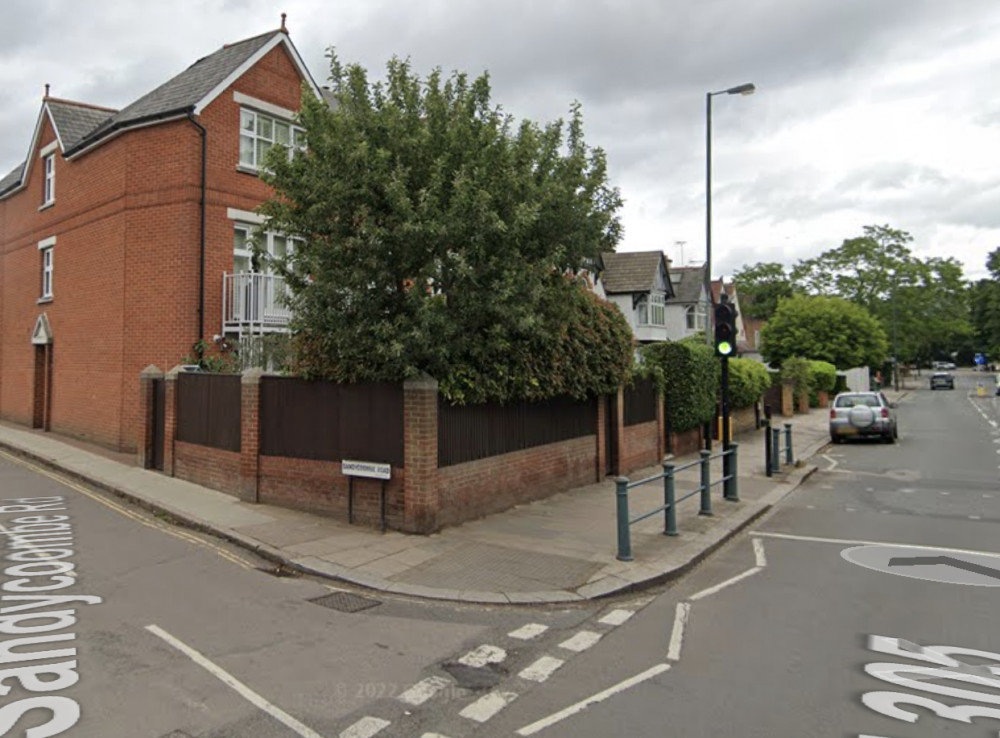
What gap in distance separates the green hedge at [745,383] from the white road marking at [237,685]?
61.1 ft

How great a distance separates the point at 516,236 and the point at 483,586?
4310 millimetres

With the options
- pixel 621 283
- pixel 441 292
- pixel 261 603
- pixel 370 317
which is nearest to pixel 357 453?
pixel 370 317

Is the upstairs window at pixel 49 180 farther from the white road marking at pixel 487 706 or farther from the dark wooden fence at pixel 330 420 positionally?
the white road marking at pixel 487 706

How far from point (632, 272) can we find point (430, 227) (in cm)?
3817

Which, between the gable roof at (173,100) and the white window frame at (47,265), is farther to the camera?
the white window frame at (47,265)

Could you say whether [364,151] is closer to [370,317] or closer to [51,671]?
[370,317]

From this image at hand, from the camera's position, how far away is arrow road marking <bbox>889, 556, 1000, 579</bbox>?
719 centimetres

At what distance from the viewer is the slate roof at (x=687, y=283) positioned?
51141 millimetres

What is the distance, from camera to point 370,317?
8617 mm

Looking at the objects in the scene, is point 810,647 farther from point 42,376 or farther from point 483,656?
point 42,376

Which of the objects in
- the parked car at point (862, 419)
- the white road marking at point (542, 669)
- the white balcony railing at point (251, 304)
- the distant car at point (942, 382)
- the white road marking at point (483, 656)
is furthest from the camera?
the distant car at point (942, 382)

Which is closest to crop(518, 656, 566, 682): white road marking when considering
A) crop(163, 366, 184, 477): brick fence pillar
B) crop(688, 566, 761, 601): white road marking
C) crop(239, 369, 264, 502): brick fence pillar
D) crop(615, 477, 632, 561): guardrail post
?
crop(688, 566, 761, 601): white road marking

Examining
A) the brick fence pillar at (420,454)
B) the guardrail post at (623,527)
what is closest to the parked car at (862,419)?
the guardrail post at (623,527)

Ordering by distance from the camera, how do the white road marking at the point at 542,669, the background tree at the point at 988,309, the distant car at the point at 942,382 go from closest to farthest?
the white road marking at the point at 542,669 → the distant car at the point at 942,382 → the background tree at the point at 988,309
